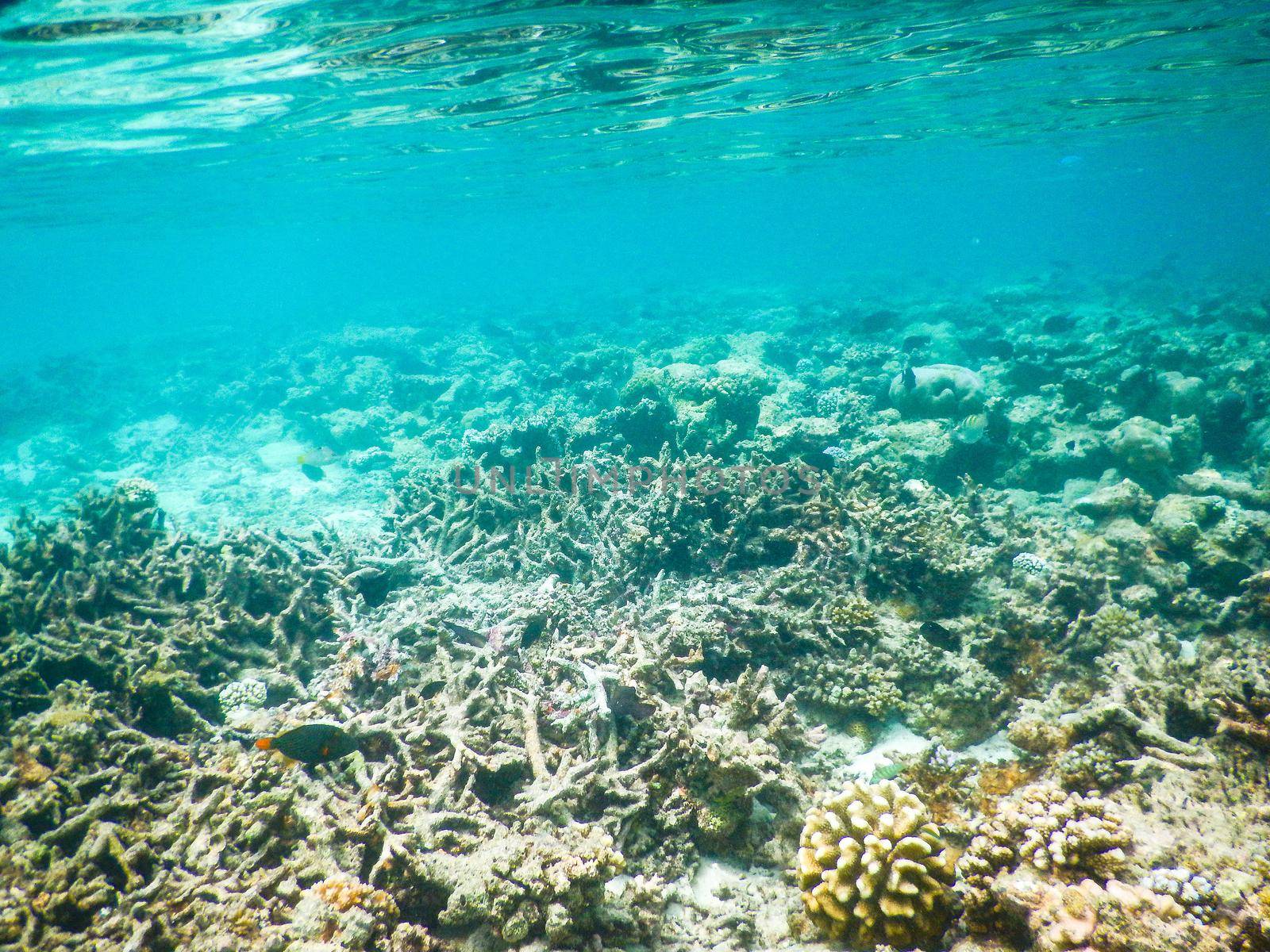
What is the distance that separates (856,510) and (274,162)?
29.1 m

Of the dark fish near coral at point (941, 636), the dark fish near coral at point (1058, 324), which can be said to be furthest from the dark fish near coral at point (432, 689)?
the dark fish near coral at point (1058, 324)

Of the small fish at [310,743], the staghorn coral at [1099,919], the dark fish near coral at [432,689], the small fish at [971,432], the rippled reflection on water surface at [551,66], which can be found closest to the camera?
the staghorn coral at [1099,919]

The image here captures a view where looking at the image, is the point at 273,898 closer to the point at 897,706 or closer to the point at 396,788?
the point at 396,788

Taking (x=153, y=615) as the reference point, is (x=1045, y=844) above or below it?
above

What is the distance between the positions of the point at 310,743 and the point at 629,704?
2233 millimetres

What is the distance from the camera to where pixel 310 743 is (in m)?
4.01

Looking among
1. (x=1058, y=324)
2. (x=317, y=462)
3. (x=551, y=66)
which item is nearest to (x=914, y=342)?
(x=1058, y=324)

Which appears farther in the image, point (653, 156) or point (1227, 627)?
point (653, 156)

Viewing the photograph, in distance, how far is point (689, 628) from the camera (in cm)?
530

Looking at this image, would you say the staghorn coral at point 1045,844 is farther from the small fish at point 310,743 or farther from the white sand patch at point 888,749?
the small fish at point 310,743

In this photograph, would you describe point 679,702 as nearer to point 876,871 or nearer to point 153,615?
point 876,871

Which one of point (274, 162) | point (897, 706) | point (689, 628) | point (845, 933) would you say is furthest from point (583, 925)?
point (274, 162)

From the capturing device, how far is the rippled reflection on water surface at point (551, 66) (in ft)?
39.4

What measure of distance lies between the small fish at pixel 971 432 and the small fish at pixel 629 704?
349 inches
